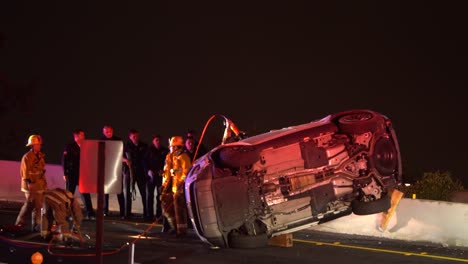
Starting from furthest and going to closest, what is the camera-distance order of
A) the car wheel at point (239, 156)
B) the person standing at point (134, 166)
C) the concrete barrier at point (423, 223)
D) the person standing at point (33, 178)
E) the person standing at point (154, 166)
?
the person standing at point (134, 166)
the person standing at point (154, 166)
the person standing at point (33, 178)
the concrete barrier at point (423, 223)
the car wheel at point (239, 156)

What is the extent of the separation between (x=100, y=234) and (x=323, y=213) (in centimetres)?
329

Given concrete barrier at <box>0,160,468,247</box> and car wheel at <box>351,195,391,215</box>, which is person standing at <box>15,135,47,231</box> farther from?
car wheel at <box>351,195,391,215</box>

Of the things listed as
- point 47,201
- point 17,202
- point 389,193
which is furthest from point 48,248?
point 17,202

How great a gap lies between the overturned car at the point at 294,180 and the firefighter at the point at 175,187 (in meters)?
2.99

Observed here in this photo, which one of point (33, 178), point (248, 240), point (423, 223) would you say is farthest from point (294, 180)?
point (33, 178)

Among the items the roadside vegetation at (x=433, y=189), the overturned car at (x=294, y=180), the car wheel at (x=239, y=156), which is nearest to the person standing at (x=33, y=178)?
the overturned car at (x=294, y=180)

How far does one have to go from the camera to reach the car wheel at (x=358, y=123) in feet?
30.1

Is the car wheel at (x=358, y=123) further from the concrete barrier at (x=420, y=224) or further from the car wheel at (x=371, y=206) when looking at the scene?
the concrete barrier at (x=420, y=224)

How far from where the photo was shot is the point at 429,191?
14211 millimetres

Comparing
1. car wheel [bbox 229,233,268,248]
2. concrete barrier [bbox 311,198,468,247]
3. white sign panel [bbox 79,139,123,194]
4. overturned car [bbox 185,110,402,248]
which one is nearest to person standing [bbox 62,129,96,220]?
concrete barrier [bbox 311,198,468,247]

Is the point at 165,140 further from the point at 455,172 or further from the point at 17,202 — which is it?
the point at 17,202

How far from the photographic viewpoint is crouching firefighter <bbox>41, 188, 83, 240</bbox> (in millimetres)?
11578

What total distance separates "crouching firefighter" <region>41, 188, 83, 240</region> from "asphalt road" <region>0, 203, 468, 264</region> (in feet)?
0.78

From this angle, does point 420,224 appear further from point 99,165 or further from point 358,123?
point 99,165
